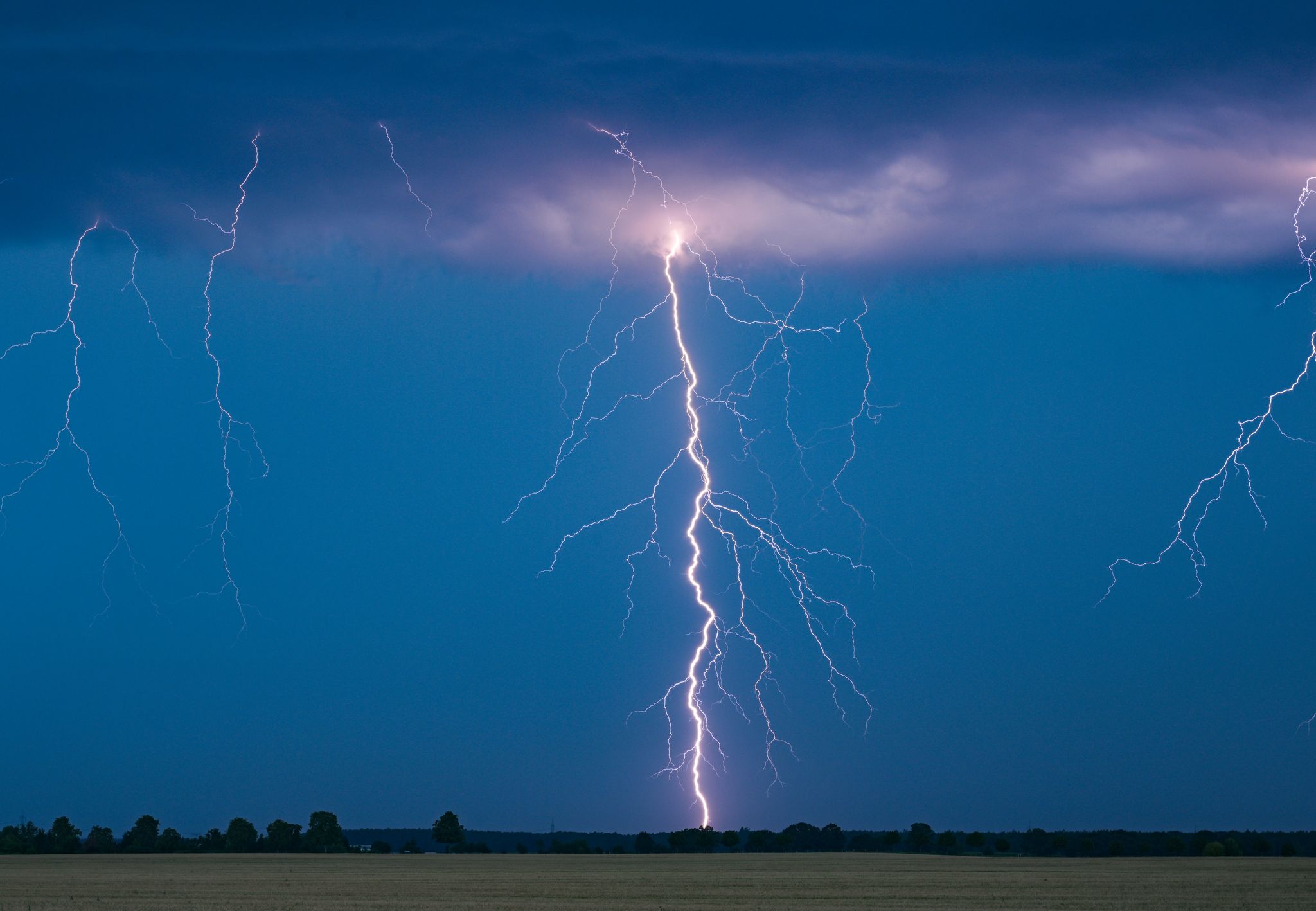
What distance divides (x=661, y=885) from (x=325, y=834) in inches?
1716

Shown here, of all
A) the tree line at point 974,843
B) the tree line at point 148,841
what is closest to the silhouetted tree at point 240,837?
the tree line at point 148,841

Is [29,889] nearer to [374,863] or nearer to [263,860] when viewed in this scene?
[374,863]

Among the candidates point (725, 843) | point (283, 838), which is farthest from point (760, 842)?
point (283, 838)

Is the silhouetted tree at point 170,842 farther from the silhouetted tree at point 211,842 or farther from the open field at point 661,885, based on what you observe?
the open field at point 661,885

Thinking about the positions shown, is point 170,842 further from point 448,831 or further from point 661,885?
point 661,885

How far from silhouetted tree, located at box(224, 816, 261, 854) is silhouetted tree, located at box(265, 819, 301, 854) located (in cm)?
91

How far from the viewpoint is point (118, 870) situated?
37.8 metres

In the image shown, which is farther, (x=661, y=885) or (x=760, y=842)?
(x=760, y=842)

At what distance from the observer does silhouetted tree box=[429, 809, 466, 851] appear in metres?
75.0

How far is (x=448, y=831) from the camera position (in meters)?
75.5

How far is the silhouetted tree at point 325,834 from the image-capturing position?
6625 centimetres

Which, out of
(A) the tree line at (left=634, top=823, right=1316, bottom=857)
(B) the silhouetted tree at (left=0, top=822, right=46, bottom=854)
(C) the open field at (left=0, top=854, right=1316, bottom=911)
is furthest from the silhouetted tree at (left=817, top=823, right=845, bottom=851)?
(B) the silhouetted tree at (left=0, top=822, right=46, bottom=854)

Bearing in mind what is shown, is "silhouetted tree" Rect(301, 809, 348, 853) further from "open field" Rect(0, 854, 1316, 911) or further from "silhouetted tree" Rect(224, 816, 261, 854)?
"open field" Rect(0, 854, 1316, 911)

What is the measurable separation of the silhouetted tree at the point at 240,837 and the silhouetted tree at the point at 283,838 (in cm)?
91
